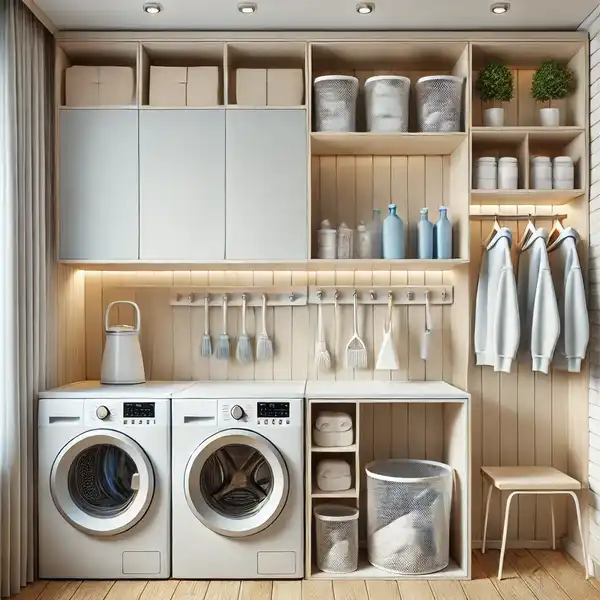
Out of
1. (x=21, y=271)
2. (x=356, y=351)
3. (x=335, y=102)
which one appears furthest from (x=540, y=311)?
(x=21, y=271)

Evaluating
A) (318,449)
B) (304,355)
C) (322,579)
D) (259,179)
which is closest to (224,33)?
(259,179)

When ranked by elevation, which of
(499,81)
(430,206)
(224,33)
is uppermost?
(224,33)

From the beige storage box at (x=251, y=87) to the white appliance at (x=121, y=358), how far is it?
1.25m

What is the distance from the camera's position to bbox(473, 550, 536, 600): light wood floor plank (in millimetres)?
3258

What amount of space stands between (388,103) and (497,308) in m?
1.12

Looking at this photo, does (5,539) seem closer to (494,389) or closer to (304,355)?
(304,355)

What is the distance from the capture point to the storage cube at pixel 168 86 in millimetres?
3664

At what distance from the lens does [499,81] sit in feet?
12.1

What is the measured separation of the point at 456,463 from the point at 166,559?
4.76ft

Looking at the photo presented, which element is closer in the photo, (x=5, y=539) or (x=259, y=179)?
(x=5, y=539)

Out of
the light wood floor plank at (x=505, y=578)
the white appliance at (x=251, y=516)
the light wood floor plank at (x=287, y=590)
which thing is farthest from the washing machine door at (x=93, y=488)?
the light wood floor plank at (x=505, y=578)

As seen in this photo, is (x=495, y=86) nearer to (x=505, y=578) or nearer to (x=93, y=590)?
(x=505, y=578)

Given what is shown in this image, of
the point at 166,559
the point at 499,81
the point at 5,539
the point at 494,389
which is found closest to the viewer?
the point at 5,539

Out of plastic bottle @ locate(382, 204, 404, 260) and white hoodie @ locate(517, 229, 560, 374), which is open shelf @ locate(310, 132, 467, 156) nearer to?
plastic bottle @ locate(382, 204, 404, 260)
